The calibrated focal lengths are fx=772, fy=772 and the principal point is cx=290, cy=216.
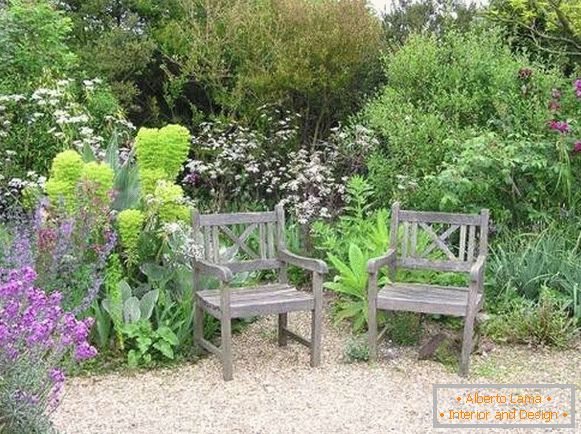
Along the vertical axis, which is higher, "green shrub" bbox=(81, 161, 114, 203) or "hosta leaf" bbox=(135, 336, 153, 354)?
"green shrub" bbox=(81, 161, 114, 203)

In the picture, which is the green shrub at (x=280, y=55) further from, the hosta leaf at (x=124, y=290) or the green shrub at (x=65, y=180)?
the hosta leaf at (x=124, y=290)

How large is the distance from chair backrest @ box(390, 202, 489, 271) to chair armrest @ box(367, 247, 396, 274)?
8 centimetres

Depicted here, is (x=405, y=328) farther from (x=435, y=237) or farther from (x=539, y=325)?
(x=539, y=325)

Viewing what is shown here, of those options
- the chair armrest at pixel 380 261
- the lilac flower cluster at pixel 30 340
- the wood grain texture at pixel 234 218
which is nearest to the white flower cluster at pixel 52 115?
the wood grain texture at pixel 234 218

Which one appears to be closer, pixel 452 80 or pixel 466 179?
pixel 466 179

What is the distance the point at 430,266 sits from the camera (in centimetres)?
568

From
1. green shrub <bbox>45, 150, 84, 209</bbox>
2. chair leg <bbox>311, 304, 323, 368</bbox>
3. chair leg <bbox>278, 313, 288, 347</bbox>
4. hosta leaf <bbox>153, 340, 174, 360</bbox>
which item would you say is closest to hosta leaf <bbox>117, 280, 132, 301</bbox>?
hosta leaf <bbox>153, 340, 174, 360</bbox>

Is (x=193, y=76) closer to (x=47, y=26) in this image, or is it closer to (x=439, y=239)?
(x=47, y=26)

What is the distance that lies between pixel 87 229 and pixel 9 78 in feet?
10.7

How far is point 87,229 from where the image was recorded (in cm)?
514

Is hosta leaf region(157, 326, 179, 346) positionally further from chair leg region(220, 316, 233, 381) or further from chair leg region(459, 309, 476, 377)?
chair leg region(459, 309, 476, 377)

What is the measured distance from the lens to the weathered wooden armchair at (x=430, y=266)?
507cm

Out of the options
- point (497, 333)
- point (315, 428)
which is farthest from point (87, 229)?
point (497, 333)

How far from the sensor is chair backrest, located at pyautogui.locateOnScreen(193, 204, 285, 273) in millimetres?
5434
